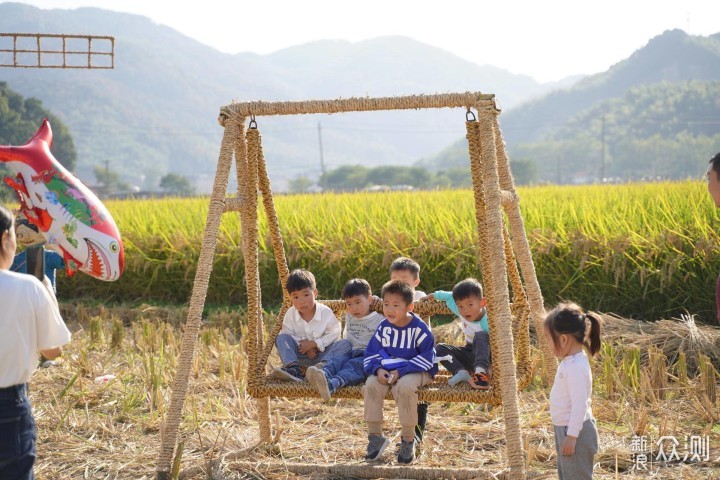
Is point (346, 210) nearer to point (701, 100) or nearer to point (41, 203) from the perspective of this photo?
point (41, 203)

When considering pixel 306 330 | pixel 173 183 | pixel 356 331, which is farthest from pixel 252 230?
pixel 173 183

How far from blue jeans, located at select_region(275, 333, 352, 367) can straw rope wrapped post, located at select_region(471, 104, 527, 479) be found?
0.79 metres

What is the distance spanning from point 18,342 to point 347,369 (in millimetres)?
1473

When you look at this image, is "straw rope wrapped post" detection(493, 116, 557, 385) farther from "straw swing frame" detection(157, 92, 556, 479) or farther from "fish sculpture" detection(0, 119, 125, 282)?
"fish sculpture" detection(0, 119, 125, 282)

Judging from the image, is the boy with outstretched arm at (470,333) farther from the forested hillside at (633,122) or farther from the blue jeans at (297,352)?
the forested hillside at (633,122)

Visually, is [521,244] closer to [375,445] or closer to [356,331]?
[356,331]

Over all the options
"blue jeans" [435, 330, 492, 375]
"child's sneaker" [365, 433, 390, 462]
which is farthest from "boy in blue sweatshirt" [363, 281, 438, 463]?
"blue jeans" [435, 330, 492, 375]

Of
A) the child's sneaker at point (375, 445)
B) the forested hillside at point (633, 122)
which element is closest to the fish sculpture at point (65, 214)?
the child's sneaker at point (375, 445)

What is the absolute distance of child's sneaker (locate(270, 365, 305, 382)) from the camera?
144 inches

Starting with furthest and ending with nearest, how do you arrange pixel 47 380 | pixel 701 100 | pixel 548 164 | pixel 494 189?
pixel 548 164, pixel 701 100, pixel 47 380, pixel 494 189

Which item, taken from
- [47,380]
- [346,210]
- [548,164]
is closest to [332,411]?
[47,380]

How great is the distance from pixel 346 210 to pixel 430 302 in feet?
15.3

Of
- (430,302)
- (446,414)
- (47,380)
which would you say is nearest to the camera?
(430,302)

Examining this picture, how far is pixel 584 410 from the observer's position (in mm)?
2818
